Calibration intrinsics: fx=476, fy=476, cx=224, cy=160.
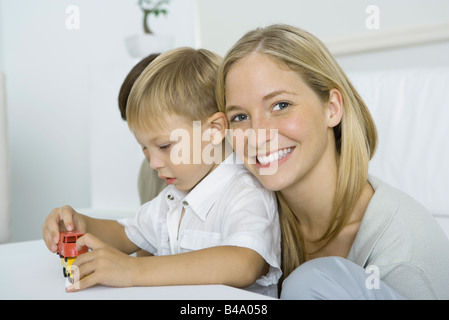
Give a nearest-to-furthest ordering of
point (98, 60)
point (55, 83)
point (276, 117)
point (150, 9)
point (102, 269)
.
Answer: point (102, 269)
point (276, 117)
point (150, 9)
point (98, 60)
point (55, 83)

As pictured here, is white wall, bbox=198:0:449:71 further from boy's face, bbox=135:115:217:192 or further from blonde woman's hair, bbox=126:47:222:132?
boy's face, bbox=135:115:217:192

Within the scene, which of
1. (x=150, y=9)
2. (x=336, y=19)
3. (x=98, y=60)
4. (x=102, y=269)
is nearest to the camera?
(x=102, y=269)

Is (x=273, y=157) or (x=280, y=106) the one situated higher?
(x=280, y=106)

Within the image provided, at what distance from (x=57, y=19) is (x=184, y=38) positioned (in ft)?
3.58

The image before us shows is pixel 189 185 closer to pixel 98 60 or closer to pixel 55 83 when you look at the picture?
pixel 98 60

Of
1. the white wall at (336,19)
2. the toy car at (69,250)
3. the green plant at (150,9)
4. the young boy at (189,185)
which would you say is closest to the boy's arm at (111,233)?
the young boy at (189,185)

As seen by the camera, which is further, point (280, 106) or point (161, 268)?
point (280, 106)

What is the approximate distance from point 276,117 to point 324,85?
5.9 inches

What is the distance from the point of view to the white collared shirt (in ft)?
3.11

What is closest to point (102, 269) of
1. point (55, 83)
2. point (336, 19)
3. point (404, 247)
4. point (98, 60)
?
point (404, 247)

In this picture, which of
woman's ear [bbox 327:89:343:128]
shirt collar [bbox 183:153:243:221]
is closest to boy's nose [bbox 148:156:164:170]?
shirt collar [bbox 183:153:243:221]

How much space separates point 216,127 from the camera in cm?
118

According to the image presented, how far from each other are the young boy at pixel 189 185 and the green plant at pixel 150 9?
1336mm
